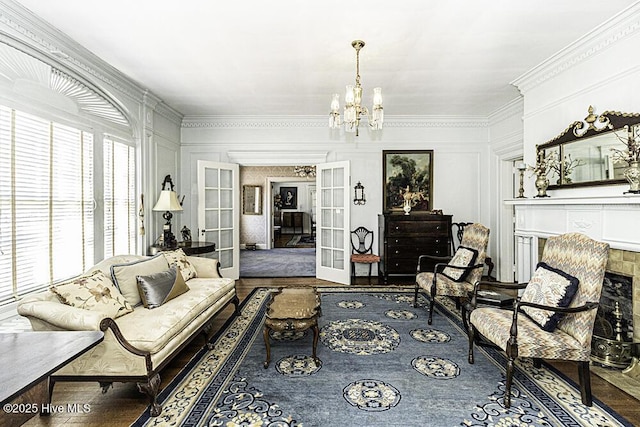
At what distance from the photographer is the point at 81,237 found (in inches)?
133

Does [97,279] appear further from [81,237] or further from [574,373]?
[574,373]

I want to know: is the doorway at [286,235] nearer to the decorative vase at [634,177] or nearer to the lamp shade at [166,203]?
the lamp shade at [166,203]

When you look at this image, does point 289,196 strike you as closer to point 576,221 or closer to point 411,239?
point 411,239

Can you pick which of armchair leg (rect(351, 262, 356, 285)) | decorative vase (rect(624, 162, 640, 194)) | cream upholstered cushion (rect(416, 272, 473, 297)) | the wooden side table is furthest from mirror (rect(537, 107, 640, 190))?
the wooden side table

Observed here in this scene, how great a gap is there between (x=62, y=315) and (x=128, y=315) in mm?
568

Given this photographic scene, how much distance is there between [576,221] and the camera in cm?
318

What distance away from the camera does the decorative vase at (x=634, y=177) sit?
2508mm

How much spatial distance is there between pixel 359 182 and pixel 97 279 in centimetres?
433

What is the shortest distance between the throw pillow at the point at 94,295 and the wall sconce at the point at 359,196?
13.5 ft

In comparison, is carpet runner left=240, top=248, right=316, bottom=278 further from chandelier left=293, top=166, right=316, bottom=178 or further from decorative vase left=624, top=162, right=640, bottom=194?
decorative vase left=624, top=162, right=640, bottom=194

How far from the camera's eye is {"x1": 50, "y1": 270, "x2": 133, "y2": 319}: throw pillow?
2.32m

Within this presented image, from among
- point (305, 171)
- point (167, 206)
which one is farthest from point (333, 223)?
point (305, 171)

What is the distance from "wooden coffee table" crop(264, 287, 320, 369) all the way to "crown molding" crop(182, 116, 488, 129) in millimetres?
3530

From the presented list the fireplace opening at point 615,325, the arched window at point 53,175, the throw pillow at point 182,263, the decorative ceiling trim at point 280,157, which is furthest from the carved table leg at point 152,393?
the decorative ceiling trim at point 280,157
